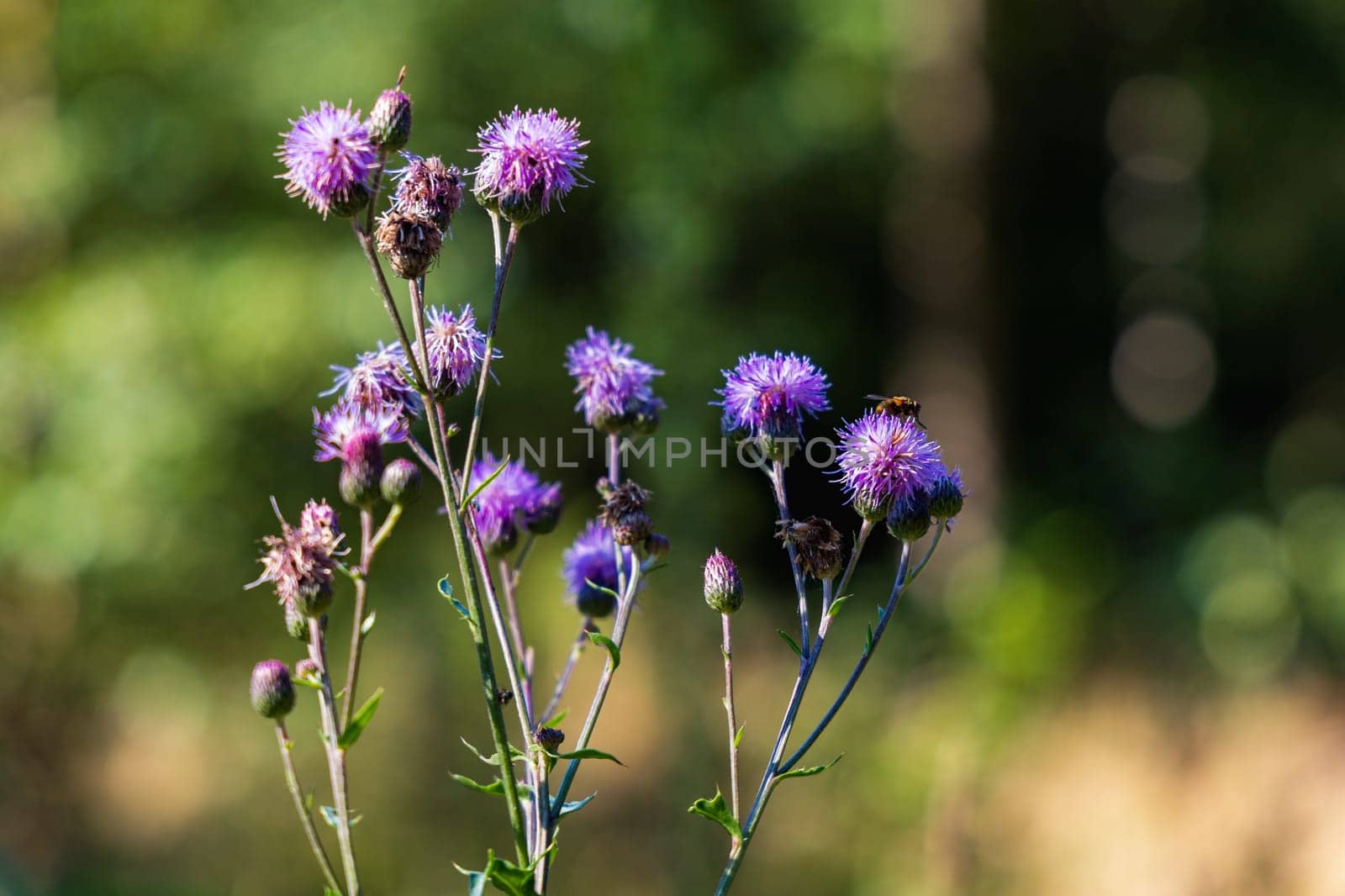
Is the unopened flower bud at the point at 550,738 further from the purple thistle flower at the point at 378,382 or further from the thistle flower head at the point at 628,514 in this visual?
the purple thistle flower at the point at 378,382

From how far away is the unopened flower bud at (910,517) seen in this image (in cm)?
168

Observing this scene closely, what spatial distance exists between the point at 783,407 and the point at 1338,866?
5.66m

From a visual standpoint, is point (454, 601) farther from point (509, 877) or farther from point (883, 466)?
point (883, 466)

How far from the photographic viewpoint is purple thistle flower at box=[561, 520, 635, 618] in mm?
1956

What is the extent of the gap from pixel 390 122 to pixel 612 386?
0.59 metres

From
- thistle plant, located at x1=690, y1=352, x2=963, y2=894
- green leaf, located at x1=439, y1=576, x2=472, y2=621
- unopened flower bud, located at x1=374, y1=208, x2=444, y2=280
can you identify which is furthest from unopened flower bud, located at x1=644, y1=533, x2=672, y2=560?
unopened flower bud, located at x1=374, y1=208, x2=444, y2=280

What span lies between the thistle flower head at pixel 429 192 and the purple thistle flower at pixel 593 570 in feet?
2.00

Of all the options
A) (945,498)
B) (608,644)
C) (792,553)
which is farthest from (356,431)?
(945,498)

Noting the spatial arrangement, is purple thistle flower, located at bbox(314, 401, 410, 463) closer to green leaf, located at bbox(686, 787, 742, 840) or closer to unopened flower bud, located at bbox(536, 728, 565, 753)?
Result: unopened flower bud, located at bbox(536, 728, 565, 753)

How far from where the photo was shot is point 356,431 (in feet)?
5.74

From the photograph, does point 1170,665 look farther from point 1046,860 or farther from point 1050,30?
point 1050,30

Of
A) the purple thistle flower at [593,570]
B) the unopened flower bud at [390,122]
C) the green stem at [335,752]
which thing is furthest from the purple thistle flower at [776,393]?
the green stem at [335,752]

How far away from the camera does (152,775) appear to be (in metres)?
8.51

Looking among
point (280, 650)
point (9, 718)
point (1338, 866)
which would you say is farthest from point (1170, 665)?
point (9, 718)
